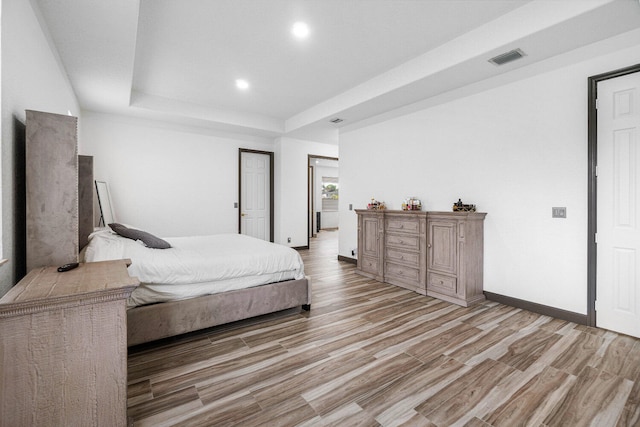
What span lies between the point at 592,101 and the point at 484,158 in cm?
108

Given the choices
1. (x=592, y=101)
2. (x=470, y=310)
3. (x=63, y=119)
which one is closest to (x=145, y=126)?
(x=63, y=119)

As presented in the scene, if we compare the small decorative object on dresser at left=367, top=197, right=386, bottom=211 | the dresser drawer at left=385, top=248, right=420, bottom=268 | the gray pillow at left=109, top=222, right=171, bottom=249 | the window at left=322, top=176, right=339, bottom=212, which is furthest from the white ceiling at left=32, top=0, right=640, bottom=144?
the window at left=322, top=176, right=339, bottom=212

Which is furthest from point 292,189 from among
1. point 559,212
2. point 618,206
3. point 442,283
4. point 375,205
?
point 618,206

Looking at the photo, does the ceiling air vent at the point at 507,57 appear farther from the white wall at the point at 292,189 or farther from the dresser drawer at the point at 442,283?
the white wall at the point at 292,189

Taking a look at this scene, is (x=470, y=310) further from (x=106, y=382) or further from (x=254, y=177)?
(x=254, y=177)

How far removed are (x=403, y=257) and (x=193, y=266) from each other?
274 centimetres

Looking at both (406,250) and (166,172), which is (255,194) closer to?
(166,172)

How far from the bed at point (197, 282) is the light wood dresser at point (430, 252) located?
1.61m

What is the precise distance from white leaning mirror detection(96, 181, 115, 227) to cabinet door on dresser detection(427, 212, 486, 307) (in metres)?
4.77

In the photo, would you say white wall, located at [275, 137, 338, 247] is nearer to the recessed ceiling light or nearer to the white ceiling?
the white ceiling

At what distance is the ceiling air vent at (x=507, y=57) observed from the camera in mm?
2838

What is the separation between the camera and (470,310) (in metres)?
3.24

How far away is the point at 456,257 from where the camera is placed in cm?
345

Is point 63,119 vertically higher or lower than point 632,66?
lower
